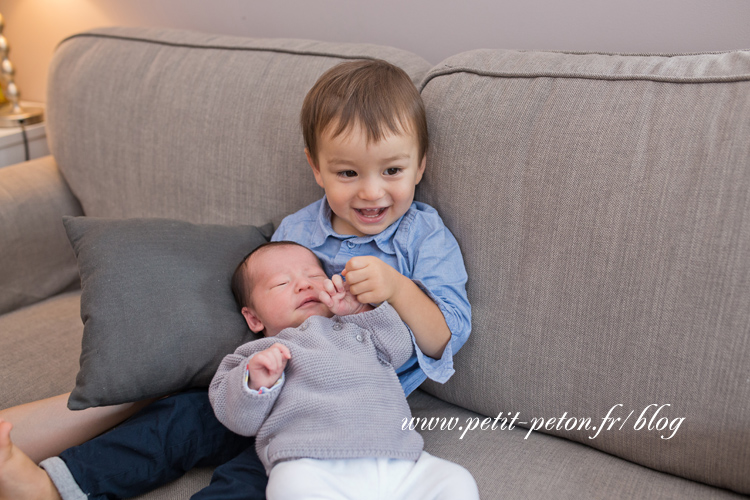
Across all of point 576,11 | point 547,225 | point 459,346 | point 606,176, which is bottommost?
point 459,346

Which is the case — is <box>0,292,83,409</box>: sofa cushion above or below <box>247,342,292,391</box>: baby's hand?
below

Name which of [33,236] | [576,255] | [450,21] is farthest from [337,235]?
[33,236]

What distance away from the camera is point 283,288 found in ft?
3.91

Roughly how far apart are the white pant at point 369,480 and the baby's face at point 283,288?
0.31 m

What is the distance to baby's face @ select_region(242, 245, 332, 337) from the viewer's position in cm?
117

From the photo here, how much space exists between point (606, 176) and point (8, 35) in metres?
2.61

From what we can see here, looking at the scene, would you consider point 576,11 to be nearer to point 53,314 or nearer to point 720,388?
point 720,388

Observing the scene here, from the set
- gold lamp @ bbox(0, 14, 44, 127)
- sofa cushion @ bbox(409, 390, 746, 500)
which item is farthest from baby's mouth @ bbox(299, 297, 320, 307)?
gold lamp @ bbox(0, 14, 44, 127)

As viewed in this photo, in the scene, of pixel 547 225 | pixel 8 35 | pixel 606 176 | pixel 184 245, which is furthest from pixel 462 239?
pixel 8 35

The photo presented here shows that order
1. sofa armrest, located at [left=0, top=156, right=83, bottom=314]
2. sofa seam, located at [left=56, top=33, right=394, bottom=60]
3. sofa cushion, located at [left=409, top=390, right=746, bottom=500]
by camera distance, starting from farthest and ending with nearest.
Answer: sofa armrest, located at [left=0, top=156, right=83, bottom=314]
sofa seam, located at [left=56, top=33, right=394, bottom=60]
sofa cushion, located at [left=409, top=390, right=746, bottom=500]

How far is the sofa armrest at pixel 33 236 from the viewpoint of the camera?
165 cm

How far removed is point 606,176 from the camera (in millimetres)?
1051

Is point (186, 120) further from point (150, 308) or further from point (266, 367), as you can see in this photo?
point (266, 367)

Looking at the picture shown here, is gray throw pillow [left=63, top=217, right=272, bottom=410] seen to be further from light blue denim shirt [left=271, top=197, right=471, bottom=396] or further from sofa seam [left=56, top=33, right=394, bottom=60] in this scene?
sofa seam [left=56, top=33, right=394, bottom=60]
